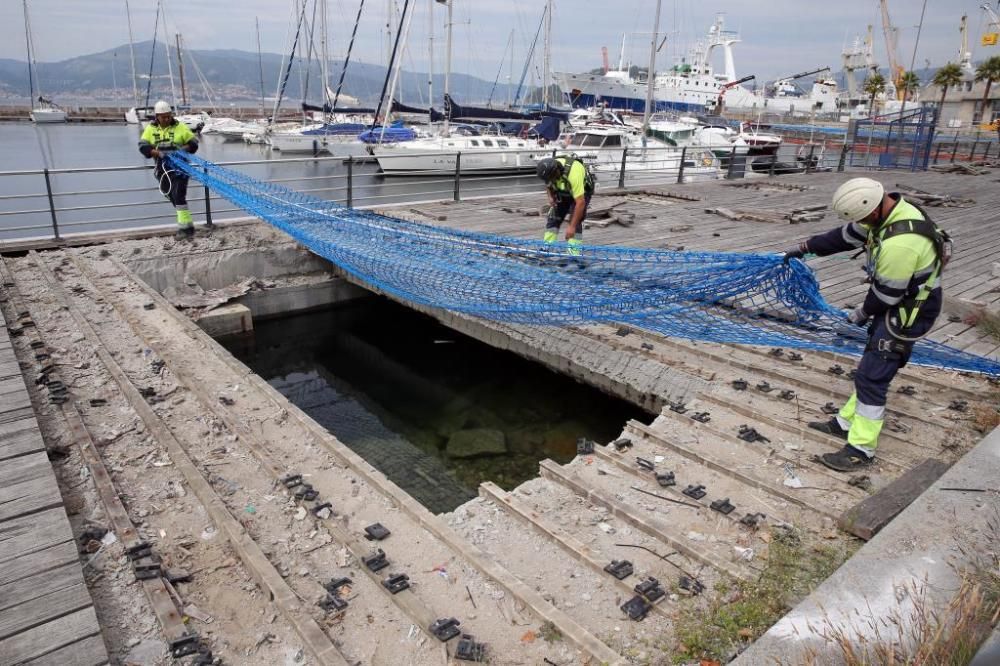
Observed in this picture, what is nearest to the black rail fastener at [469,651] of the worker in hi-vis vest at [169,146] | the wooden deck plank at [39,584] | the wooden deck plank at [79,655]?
the wooden deck plank at [79,655]

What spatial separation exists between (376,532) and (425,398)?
4.38 metres

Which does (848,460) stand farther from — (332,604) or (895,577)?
(332,604)

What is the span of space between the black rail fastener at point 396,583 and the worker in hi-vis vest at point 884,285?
2438 mm

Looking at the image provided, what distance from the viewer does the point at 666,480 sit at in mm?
3471

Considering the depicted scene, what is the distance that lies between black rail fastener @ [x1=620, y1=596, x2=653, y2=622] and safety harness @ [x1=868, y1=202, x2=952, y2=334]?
205 centimetres

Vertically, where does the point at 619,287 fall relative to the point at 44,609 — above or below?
above

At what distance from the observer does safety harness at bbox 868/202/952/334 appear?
10.7ft

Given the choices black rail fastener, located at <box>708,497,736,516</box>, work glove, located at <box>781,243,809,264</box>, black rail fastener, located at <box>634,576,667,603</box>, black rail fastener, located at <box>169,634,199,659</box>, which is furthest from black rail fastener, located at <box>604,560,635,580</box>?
work glove, located at <box>781,243,809,264</box>

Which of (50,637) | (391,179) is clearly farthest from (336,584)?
(391,179)

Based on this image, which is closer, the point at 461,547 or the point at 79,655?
the point at 79,655

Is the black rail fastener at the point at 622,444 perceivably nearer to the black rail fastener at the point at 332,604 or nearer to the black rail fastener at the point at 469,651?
the black rail fastener at the point at 469,651

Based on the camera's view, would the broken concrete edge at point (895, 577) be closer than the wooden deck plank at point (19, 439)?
Yes

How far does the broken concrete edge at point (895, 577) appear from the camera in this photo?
6.26 ft

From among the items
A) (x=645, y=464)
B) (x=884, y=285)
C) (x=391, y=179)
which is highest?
(x=884, y=285)
